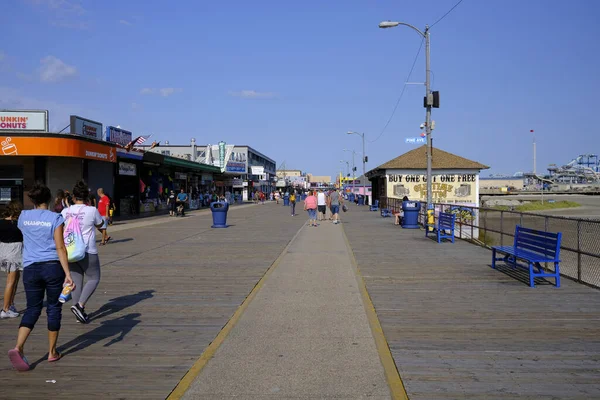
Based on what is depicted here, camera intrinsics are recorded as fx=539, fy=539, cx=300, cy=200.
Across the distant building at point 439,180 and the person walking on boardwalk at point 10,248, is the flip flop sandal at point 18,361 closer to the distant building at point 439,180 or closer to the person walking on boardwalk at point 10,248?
the person walking on boardwalk at point 10,248

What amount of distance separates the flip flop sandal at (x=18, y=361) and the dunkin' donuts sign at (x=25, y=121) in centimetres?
2200

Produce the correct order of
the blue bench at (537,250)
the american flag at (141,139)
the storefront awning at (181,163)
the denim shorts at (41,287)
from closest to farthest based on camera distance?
the denim shorts at (41,287), the blue bench at (537,250), the american flag at (141,139), the storefront awning at (181,163)

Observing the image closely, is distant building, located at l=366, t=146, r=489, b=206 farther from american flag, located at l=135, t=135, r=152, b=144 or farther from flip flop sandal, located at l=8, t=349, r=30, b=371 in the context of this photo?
flip flop sandal, located at l=8, t=349, r=30, b=371

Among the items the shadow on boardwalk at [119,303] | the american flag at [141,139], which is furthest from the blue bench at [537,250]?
the american flag at [141,139]

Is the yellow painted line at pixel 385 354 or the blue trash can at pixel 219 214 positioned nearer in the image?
the yellow painted line at pixel 385 354

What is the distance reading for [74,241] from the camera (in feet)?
21.7

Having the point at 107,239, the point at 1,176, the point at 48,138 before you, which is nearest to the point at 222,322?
the point at 107,239

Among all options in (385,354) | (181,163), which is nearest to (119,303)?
(385,354)

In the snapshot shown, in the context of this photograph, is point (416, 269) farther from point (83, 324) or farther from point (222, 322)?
point (83, 324)

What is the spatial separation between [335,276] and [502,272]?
3302 millimetres

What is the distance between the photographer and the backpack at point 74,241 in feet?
21.4

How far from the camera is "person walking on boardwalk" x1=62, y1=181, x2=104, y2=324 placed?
6859 mm

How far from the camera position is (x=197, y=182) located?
54812 millimetres

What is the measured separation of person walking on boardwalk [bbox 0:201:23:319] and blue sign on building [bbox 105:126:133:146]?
79.1 ft
